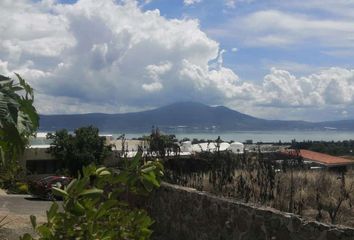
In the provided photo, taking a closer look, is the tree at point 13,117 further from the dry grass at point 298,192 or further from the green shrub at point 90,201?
the dry grass at point 298,192

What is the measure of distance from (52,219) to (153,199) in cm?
1217

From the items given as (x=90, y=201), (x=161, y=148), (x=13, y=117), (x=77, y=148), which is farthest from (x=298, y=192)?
(x=77, y=148)

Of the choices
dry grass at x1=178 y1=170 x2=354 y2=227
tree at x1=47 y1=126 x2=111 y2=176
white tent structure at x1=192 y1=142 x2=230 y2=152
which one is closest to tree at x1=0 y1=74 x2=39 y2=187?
dry grass at x1=178 y1=170 x2=354 y2=227

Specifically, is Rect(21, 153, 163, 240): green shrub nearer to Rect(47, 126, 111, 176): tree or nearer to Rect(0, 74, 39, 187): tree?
Rect(0, 74, 39, 187): tree

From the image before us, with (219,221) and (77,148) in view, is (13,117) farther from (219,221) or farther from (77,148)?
(77,148)

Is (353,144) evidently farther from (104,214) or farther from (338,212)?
(104,214)

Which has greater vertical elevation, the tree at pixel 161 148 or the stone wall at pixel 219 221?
the tree at pixel 161 148

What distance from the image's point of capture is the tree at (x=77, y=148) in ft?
149

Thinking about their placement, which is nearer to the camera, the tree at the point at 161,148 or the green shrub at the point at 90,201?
the green shrub at the point at 90,201

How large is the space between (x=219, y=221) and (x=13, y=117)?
31.2ft

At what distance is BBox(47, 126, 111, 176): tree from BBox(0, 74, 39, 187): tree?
1681 inches

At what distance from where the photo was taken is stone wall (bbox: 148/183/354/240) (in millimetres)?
8680

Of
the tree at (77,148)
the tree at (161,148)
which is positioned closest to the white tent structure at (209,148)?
the tree at (161,148)

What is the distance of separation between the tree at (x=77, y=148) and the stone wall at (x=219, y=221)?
31545 mm
